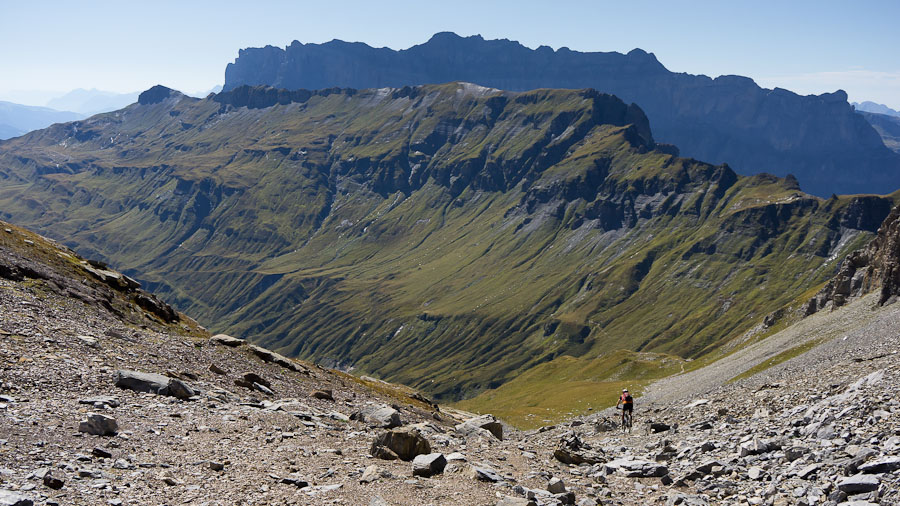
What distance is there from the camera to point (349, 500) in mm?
20359

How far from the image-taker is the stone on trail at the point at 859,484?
1958 cm

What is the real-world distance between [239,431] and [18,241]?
44114mm

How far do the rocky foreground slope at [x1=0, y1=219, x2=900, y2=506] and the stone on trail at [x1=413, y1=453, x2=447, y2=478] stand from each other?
0.08 m

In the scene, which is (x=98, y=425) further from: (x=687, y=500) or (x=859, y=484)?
(x=859, y=484)

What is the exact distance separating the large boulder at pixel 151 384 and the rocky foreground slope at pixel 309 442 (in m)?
0.11

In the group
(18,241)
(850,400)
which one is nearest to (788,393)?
(850,400)

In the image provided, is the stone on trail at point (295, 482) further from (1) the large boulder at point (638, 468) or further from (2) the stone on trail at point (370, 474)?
(1) the large boulder at point (638, 468)

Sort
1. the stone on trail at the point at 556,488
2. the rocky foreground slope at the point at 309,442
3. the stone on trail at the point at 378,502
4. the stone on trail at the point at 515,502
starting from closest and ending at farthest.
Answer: the stone on trail at the point at 378,502 → the rocky foreground slope at the point at 309,442 → the stone on trail at the point at 515,502 → the stone on trail at the point at 556,488

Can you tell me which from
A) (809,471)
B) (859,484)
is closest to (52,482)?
(859,484)

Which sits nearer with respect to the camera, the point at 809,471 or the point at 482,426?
the point at 809,471

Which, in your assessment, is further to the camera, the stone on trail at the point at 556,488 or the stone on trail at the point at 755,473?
the stone on trail at the point at 755,473

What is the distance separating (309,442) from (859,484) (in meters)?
21.0

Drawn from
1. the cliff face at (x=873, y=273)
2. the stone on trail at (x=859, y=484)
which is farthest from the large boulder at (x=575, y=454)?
the cliff face at (x=873, y=273)

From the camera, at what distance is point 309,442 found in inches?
1100
